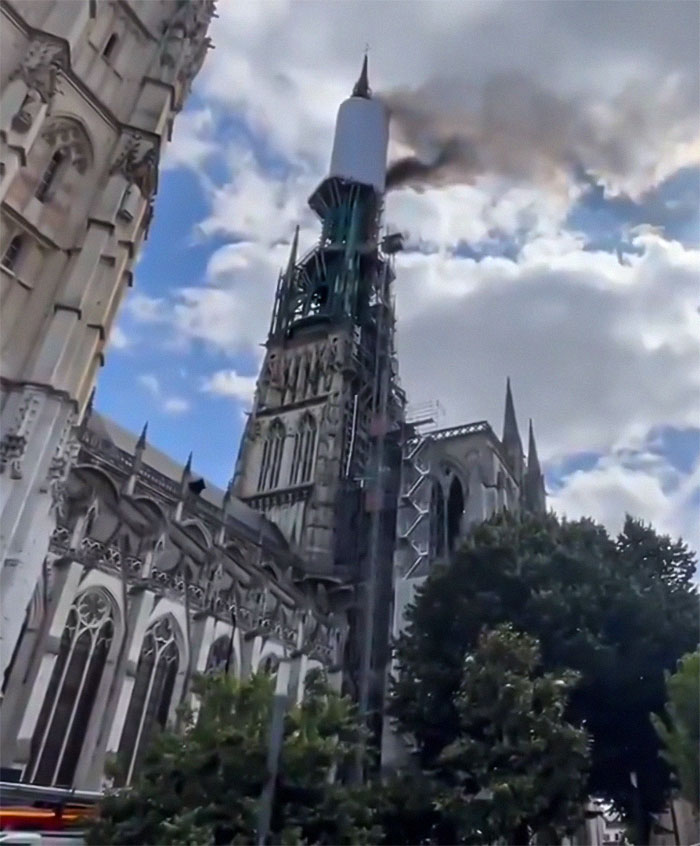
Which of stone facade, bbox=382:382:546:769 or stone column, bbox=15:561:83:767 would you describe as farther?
stone facade, bbox=382:382:546:769

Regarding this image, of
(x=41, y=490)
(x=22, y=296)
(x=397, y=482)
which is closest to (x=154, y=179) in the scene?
(x=22, y=296)

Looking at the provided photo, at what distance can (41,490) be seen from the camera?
1573cm

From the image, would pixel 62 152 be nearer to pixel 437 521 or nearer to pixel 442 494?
pixel 437 521

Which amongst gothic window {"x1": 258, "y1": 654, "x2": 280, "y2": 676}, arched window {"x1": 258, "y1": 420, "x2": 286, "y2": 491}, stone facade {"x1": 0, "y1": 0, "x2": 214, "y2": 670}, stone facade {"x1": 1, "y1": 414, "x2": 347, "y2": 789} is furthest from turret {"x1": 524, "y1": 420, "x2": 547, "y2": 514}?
stone facade {"x1": 0, "y1": 0, "x2": 214, "y2": 670}

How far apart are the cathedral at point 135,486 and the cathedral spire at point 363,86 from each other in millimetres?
20881

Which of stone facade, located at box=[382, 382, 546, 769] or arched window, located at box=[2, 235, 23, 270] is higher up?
stone facade, located at box=[382, 382, 546, 769]

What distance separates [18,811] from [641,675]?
13.6 metres

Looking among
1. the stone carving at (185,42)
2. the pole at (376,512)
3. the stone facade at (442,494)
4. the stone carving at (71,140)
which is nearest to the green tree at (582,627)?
the pole at (376,512)

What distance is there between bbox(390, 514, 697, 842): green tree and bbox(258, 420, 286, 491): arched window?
A: 21.0 m

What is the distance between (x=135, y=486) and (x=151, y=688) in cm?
711

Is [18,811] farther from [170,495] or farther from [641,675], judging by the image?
[170,495]

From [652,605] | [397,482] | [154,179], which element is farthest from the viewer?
[397,482]

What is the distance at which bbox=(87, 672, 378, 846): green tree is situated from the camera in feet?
36.5

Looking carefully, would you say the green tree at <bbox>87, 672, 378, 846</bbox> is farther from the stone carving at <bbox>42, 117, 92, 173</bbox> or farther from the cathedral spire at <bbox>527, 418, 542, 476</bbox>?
the cathedral spire at <bbox>527, 418, 542, 476</bbox>
